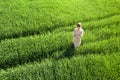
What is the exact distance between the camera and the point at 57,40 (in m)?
12.9

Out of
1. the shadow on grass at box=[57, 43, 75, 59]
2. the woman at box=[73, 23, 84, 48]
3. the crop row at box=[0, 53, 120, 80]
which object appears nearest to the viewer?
the crop row at box=[0, 53, 120, 80]

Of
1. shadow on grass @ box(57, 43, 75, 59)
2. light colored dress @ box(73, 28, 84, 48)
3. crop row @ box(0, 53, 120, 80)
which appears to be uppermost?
light colored dress @ box(73, 28, 84, 48)

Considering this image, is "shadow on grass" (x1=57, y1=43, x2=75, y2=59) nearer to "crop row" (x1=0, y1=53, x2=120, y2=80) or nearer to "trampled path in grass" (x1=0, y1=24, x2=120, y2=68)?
"trampled path in grass" (x1=0, y1=24, x2=120, y2=68)

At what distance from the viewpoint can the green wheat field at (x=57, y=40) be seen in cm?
1089

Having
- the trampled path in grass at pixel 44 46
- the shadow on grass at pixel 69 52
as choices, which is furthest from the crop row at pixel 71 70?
the trampled path in grass at pixel 44 46

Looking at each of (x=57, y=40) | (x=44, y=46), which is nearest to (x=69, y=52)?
(x=57, y=40)

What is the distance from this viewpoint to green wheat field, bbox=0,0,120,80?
10891 mm

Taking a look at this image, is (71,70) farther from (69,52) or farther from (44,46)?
(44,46)

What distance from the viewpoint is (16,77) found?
10.5 m

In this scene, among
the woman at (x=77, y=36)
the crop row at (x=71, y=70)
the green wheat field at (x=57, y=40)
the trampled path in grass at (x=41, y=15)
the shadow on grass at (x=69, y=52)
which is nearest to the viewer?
the crop row at (x=71, y=70)

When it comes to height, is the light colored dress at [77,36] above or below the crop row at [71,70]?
above

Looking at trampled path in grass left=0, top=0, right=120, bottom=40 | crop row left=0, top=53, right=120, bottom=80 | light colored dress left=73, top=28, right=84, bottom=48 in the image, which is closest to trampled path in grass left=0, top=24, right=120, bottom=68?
light colored dress left=73, top=28, right=84, bottom=48

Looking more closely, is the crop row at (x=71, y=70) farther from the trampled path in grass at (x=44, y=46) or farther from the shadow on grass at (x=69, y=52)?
the trampled path in grass at (x=44, y=46)

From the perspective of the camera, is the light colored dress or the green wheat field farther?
the light colored dress
